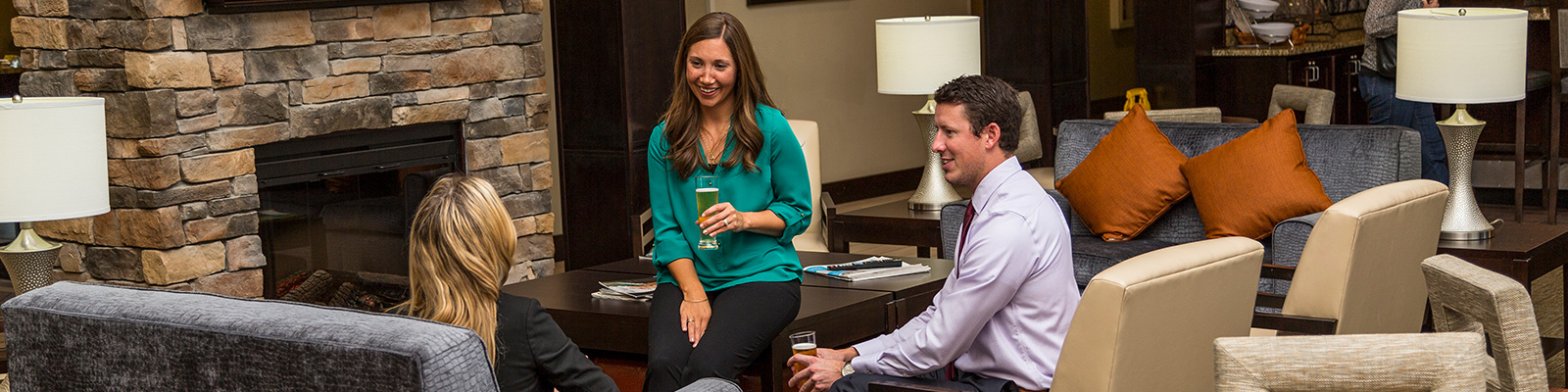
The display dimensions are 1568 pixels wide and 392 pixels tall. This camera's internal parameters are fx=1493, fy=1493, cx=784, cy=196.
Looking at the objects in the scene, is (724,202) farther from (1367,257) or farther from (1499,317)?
(1499,317)

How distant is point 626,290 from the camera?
3566 millimetres

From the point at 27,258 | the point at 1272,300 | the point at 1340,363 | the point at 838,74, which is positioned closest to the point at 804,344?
the point at 1340,363

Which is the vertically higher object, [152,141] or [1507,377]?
[152,141]

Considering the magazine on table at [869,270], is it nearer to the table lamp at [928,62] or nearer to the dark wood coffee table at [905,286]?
the dark wood coffee table at [905,286]

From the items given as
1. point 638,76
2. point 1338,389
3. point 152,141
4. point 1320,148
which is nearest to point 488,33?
point 638,76

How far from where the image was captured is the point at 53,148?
9.90 ft

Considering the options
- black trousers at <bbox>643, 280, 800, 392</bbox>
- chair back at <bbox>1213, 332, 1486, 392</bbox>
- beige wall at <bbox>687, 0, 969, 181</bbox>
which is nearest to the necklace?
black trousers at <bbox>643, 280, 800, 392</bbox>

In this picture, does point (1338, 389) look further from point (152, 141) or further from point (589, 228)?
point (589, 228)

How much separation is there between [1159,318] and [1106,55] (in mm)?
8786

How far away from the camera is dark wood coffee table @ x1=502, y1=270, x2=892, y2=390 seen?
3.22 m

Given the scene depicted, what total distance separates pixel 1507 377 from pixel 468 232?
5.49 ft

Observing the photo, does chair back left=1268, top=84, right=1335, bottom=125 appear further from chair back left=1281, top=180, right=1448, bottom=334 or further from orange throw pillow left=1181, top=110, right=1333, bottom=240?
chair back left=1281, top=180, right=1448, bottom=334

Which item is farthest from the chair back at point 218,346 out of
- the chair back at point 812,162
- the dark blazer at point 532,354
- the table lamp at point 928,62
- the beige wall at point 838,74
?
the beige wall at point 838,74

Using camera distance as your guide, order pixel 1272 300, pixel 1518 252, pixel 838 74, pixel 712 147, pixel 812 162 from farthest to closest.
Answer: pixel 838 74 → pixel 812 162 → pixel 1518 252 → pixel 1272 300 → pixel 712 147
